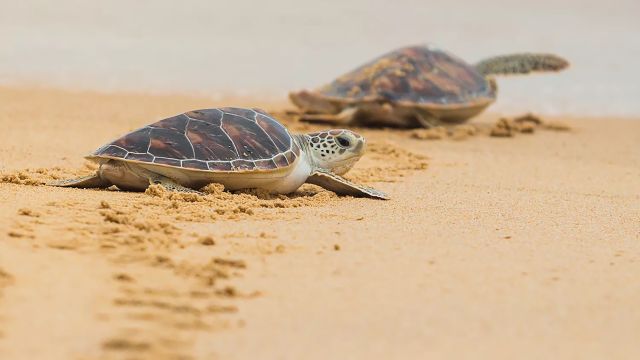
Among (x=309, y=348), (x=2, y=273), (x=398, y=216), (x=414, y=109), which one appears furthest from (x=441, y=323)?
(x=414, y=109)

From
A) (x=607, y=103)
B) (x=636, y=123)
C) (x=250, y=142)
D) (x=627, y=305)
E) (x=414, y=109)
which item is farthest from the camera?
(x=607, y=103)

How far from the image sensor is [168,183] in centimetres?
530

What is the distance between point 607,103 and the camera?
13398 mm

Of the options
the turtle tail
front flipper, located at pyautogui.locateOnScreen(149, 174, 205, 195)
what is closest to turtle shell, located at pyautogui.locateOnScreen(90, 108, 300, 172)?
front flipper, located at pyautogui.locateOnScreen(149, 174, 205, 195)

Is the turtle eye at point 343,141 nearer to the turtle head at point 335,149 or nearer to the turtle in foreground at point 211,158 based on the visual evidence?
the turtle head at point 335,149

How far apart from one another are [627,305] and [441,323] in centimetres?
78

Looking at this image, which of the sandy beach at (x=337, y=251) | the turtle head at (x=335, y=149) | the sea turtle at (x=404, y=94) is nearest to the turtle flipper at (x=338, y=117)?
the sea turtle at (x=404, y=94)

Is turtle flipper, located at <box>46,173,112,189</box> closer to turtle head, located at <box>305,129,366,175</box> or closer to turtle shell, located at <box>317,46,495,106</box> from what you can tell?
turtle head, located at <box>305,129,366,175</box>

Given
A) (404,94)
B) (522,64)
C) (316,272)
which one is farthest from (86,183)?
(522,64)

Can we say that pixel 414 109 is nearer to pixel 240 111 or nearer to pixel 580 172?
pixel 580 172

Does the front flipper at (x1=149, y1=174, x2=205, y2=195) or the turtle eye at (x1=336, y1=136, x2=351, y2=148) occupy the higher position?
the turtle eye at (x1=336, y1=136, x2=351, y2=148)

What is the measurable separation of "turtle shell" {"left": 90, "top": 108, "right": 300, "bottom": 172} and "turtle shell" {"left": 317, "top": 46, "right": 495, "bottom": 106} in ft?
13.4

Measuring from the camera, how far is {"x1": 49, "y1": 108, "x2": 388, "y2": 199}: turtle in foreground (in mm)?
5262

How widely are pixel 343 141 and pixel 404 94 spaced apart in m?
3.69
